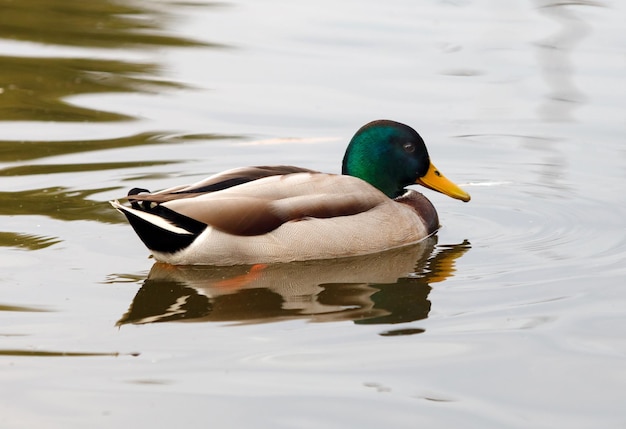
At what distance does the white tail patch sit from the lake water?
0.26 metres

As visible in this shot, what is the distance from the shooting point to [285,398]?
5.21 metres

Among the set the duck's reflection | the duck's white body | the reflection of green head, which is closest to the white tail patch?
the duck's white body

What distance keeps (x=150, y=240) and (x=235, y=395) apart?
2.15 meters

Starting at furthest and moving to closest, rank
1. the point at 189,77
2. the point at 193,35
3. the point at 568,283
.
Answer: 1. the point at 193,35
2. the point at 189,77
3. the point at 568,283

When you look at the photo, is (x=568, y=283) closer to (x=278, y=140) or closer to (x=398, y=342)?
(x=398, y=342)

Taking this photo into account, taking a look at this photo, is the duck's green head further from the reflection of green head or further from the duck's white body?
the duck's white body

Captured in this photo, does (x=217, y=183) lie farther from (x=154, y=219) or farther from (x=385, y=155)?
(x=385, y=155)

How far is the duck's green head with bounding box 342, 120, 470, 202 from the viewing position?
318 inches

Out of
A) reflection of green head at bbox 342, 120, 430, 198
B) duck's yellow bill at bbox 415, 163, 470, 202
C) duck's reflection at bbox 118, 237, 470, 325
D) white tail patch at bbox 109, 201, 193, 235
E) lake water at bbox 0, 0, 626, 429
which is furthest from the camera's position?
duck's yellow bill at bbox 415, 163, 470, 202

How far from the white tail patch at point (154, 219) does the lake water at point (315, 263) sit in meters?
0.26

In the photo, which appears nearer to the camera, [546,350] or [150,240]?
[546,350]

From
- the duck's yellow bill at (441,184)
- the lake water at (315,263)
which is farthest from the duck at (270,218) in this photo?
the duck's yellow bill at (441,184)

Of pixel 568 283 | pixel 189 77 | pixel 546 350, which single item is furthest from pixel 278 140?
pixel 546 350

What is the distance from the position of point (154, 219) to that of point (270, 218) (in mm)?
710
